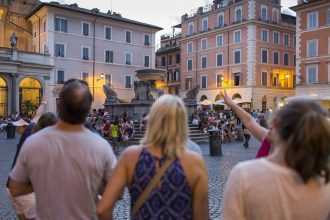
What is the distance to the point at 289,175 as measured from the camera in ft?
7.06

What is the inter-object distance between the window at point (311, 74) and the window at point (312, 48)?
1.33 meters

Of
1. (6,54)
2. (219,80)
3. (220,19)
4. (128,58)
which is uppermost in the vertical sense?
(220,19)

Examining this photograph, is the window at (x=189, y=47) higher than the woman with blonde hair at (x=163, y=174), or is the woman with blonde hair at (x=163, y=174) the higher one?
the window at (x=189, y=47)

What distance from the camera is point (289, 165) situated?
2152 mm

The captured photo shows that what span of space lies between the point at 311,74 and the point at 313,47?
276 cm

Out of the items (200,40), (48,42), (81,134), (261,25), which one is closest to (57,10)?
(48,42)

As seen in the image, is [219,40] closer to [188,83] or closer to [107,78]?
[188,83]

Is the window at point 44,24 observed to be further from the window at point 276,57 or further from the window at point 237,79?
the window at point 276,57

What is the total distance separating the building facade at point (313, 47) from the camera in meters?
40.8

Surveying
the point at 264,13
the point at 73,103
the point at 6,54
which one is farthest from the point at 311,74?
the point at 73,103

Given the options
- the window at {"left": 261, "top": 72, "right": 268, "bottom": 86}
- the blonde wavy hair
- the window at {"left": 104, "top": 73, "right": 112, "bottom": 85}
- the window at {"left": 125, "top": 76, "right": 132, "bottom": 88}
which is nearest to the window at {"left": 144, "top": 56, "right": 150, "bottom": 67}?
the window at {"left": 125, "top": 76, "right": 132, "bottom": 88}

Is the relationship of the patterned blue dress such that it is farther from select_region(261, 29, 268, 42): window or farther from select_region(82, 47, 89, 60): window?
select_region(261, 29, 268, 42): window

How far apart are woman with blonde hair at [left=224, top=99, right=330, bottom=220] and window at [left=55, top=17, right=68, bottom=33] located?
144 feet

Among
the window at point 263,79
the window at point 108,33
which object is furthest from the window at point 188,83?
the window at point 108,33
